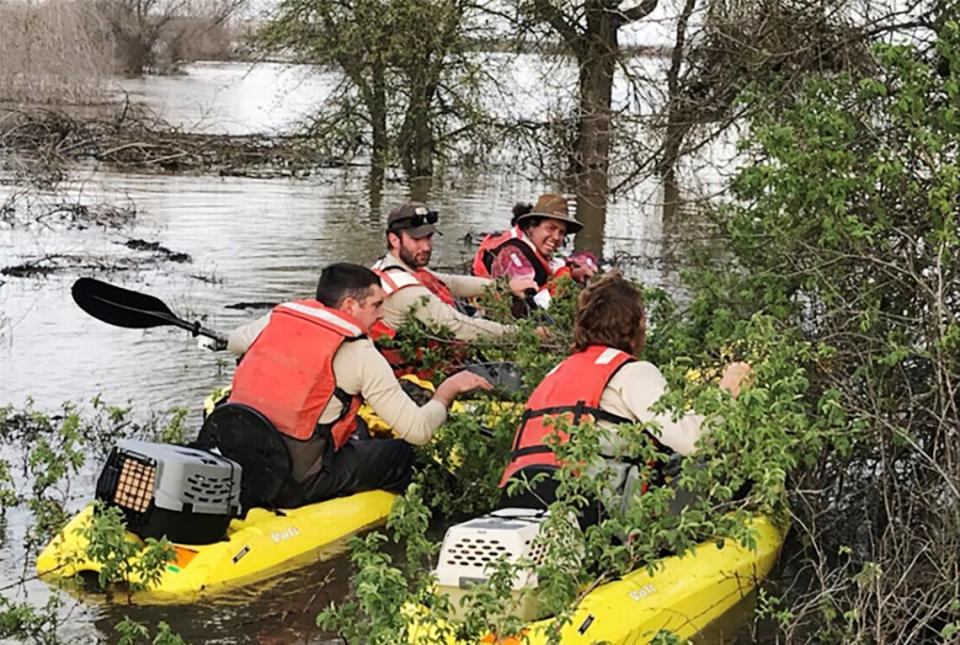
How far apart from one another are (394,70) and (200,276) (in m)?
9.79

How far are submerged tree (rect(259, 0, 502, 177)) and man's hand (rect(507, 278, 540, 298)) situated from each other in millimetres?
13040

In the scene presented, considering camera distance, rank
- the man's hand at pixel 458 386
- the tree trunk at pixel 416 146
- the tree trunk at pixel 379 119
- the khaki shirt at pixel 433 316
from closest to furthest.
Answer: the man's hand at pixel 458 386
the khaki shirt at pixel 433 316
the tree trunk at pixel 379 119
the tree trunk at pixel 416 146

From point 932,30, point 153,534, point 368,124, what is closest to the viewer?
point 153,534

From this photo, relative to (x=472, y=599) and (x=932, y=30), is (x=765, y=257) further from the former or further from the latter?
(x=472, y=599)

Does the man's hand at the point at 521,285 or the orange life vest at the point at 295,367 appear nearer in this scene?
the orange life vest at the point at 295,367

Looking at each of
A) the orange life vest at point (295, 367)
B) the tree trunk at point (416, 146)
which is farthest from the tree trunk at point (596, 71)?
the orange life vest at point (295, 367)

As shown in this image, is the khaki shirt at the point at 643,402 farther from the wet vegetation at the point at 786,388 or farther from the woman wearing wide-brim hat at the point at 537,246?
the woman wearing wide-brim hat at the point at 537,246

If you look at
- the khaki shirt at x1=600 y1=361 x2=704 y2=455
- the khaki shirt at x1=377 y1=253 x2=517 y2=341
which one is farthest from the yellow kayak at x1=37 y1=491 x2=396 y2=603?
the khaki shirt at x1=600 y1=361 x2=704 y2=455

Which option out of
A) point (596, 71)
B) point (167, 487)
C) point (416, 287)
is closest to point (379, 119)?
point (596, 71)

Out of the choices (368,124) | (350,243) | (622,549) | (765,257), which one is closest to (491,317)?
(765,257)

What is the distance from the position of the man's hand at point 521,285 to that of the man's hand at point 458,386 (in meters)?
1.65

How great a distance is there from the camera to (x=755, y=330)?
6012 mm

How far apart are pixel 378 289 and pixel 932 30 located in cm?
276

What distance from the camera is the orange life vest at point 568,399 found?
237 inches
